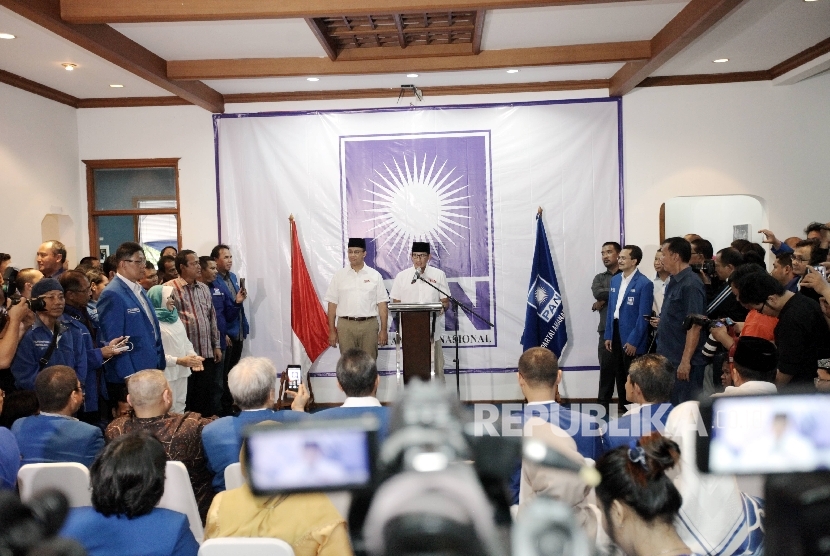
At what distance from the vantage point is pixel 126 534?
5.66ft

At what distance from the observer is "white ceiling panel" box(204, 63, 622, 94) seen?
6.29 m

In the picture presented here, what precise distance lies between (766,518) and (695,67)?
6.38 m

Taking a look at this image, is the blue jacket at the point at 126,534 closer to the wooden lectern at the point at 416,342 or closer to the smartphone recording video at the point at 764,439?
the smartphone recording video at the point at 764,439

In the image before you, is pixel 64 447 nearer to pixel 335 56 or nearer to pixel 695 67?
pixel 335 56

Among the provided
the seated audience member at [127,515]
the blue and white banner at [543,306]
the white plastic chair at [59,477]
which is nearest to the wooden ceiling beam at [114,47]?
the white plastic chair at [59,477]

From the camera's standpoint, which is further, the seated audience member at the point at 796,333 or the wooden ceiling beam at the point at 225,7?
the wooden ceiling beam at the point at 225,7

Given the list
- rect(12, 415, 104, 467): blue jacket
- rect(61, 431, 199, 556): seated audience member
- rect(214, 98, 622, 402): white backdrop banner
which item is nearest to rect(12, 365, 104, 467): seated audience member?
rect(12, 415, 104, 467): blue jacket

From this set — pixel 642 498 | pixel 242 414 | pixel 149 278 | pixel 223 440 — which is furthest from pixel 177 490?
pixel 149 278

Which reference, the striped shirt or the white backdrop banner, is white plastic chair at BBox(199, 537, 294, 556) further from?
the white backdrop banner

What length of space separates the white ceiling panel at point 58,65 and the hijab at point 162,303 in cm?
188

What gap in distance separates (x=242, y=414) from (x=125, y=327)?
6.88 ft

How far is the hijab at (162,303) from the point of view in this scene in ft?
16.5

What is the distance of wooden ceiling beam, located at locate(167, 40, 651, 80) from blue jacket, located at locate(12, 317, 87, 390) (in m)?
2.67

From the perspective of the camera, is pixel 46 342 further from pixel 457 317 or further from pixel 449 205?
pixel 449 205
